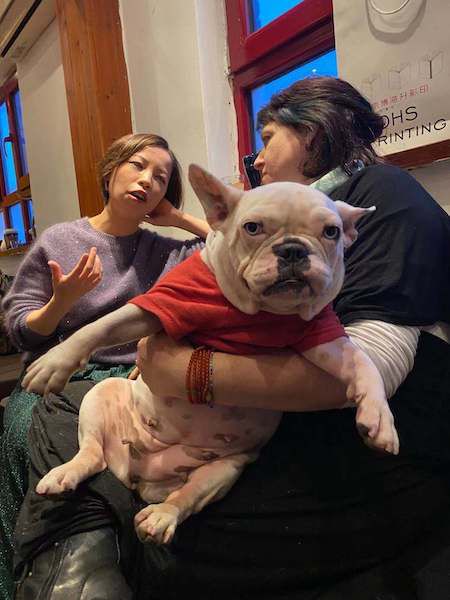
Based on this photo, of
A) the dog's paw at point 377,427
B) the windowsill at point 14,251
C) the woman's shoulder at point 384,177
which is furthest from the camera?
the windowsill at point 14,251

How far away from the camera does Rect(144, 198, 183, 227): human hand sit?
168 cm

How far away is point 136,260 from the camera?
158 cm

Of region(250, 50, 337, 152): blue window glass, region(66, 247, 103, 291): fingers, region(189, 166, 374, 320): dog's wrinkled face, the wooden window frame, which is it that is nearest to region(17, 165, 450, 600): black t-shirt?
region(189, 166, 374, 320): dog's wrinkled face

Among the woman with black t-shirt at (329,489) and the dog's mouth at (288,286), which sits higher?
the dog's mouth at (288,286)

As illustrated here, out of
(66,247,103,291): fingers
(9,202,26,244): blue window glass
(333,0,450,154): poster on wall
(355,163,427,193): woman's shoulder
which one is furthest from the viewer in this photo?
(9,202,26,244): blue window glass

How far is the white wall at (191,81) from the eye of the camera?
2068mm

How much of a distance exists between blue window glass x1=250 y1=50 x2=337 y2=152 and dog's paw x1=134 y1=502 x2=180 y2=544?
120 centimetres

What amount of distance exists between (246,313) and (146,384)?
25 centimetres

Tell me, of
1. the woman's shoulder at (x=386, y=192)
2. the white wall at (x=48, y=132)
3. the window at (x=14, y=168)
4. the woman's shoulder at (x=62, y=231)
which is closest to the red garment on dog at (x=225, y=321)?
the woman's shoulder at (x=386, y=192)

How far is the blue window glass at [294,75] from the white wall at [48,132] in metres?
1.36

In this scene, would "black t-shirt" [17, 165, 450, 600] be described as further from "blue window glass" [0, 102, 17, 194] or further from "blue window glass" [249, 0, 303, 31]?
"blue window glass" [0, 102, 17, 194]

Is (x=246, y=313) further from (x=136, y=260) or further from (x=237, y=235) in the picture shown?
(x=136, y=260)

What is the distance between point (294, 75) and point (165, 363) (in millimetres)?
1437

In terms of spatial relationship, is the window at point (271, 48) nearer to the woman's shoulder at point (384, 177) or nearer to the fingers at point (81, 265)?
the woman's shoulder at point (384, 177)
